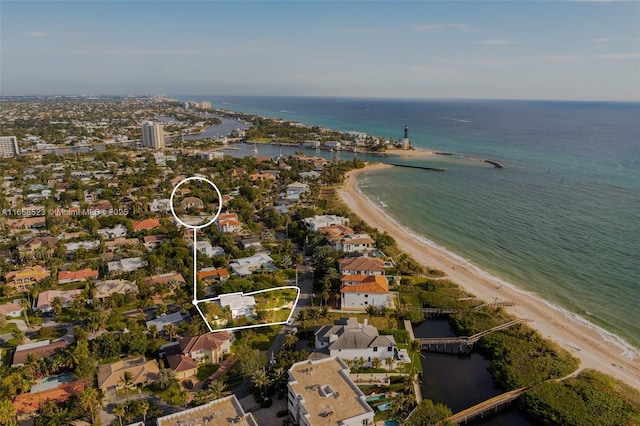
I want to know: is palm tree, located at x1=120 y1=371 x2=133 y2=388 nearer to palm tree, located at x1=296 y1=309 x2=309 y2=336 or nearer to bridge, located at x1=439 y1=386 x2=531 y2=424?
palm tree, located at x1=296 y1=309 x2=309 y2=336

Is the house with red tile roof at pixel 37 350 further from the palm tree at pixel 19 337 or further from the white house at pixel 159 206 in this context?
the white house at pixel 159 206

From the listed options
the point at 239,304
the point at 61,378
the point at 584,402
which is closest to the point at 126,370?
the point at 61,378

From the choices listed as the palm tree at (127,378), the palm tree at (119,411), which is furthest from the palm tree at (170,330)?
the palm tree at (119,411)

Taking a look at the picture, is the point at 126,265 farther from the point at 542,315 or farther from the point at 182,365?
the point at 542,315

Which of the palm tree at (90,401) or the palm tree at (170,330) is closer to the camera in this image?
the palm tree at (90,401)

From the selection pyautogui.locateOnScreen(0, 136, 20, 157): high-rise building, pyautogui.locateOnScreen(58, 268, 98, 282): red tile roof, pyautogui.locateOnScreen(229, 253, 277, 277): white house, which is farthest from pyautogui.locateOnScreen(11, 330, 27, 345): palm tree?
pyautogui.locateOnScreen(0, 136, 20, 157): high-rise building

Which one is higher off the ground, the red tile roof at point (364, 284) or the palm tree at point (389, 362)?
the red tile roof at point (364, 284)
